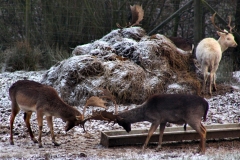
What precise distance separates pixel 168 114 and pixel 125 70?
3.55 m

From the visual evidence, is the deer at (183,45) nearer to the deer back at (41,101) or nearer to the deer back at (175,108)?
the deer back at (175,108)

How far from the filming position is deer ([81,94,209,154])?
7.69m

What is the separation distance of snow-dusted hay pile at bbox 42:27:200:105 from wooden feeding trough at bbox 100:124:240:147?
8.42ft

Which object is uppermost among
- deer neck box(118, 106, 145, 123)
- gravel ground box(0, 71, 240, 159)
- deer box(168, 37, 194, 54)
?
deer box(168, 37, 194, 54)

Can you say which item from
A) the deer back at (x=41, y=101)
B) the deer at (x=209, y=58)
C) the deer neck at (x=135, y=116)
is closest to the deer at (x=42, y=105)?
the deer back at (x=41, y=101)

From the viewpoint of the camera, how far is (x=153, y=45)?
12.0 meters

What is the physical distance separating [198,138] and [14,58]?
6929 mm

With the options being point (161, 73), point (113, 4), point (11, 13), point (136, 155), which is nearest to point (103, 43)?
point (161, 73)

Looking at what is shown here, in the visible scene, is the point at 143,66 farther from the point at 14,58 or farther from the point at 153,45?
the point at 14,58

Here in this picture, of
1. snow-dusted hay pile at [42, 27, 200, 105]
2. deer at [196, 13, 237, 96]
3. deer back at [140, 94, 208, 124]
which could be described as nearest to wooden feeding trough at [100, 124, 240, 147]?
deer back at [140, 94, 208, 124]

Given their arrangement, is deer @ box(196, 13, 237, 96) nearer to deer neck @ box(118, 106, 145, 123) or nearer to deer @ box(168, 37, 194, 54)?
deer @ box(168, 37, 194, 54)

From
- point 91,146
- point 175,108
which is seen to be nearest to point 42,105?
point 91,146

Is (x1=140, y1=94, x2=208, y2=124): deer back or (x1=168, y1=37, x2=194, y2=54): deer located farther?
(x1=168, y1=37, x2=194, y2=54): deer

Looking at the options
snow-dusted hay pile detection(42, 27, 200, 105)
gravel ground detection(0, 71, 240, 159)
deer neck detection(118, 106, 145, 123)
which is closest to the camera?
gravel ground detection(0, 71, 240, 159)
